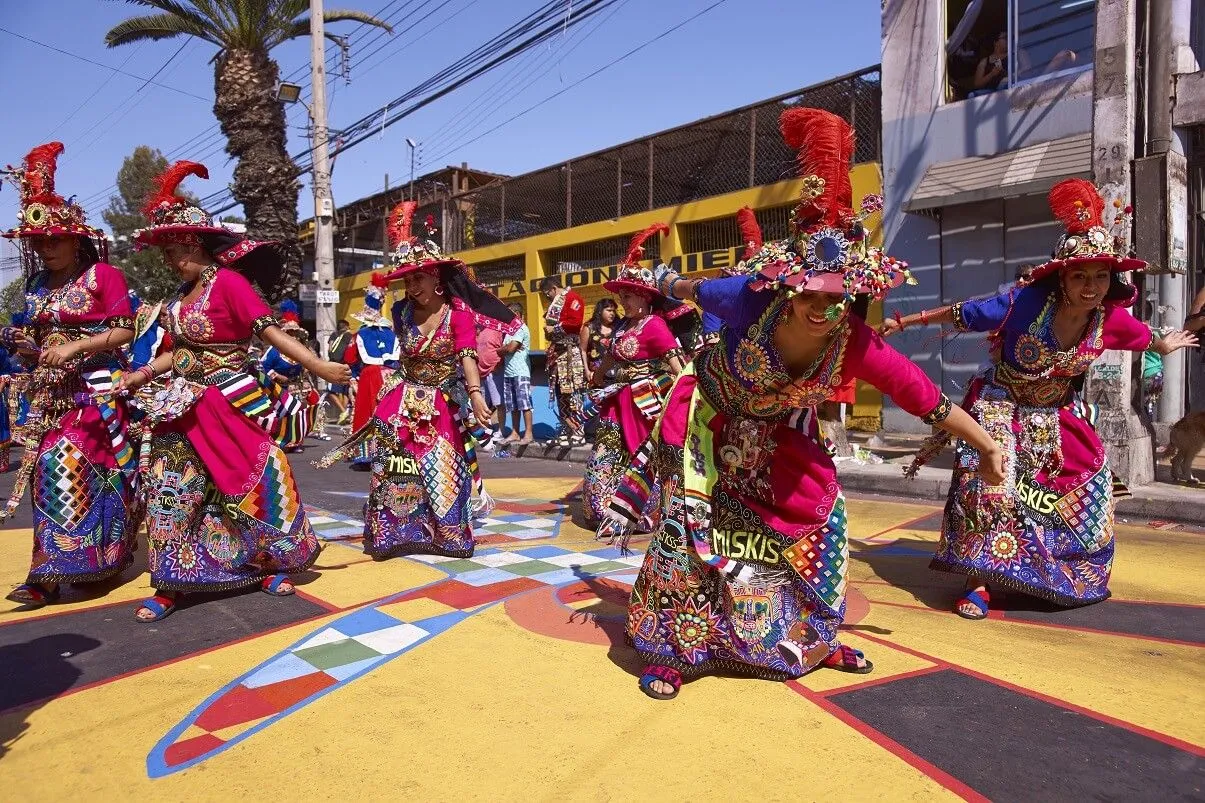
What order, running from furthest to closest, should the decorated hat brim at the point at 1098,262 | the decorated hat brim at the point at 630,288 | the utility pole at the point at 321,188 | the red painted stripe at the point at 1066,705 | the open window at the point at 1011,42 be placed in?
the utility pole at the point at 321,188 < the open window at the point at 1011,42 < the decorated hat brim at the point at 630,288 < the decorated hat brim at the point at 1098,262 < the red painted stripe at the point at 1066,705

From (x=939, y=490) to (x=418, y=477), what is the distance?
5051 mm

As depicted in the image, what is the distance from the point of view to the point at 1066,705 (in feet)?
9.98

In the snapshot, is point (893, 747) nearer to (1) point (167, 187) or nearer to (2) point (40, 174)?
(1) point (167, 187)

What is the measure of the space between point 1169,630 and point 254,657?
13.5 ft

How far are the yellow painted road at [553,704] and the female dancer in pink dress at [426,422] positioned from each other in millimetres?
775

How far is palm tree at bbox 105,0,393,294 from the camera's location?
17.2 m

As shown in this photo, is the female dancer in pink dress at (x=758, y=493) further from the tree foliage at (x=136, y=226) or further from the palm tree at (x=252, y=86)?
the tree foliage at (x=136, y=226)

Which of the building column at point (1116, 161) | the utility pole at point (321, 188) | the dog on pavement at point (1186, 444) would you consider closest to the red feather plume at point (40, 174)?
the building column at point (1116, 161)

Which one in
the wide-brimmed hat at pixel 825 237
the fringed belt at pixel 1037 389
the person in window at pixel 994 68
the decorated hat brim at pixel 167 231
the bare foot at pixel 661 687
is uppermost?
the person in window at pixel 994 68

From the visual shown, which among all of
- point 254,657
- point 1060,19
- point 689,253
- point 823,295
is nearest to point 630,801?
point 823,295

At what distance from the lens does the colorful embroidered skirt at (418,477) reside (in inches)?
215

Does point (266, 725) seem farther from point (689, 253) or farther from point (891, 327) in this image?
point (689, 253)

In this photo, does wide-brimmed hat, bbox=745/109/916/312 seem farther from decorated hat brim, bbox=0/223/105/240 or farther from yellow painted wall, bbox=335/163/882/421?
yellow painted wall, bbox=335/163/882/421

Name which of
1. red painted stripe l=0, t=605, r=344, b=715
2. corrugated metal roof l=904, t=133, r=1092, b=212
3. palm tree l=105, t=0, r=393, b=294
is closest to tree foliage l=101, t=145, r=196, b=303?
palm tree l=105, t=0, r=393, b=294
